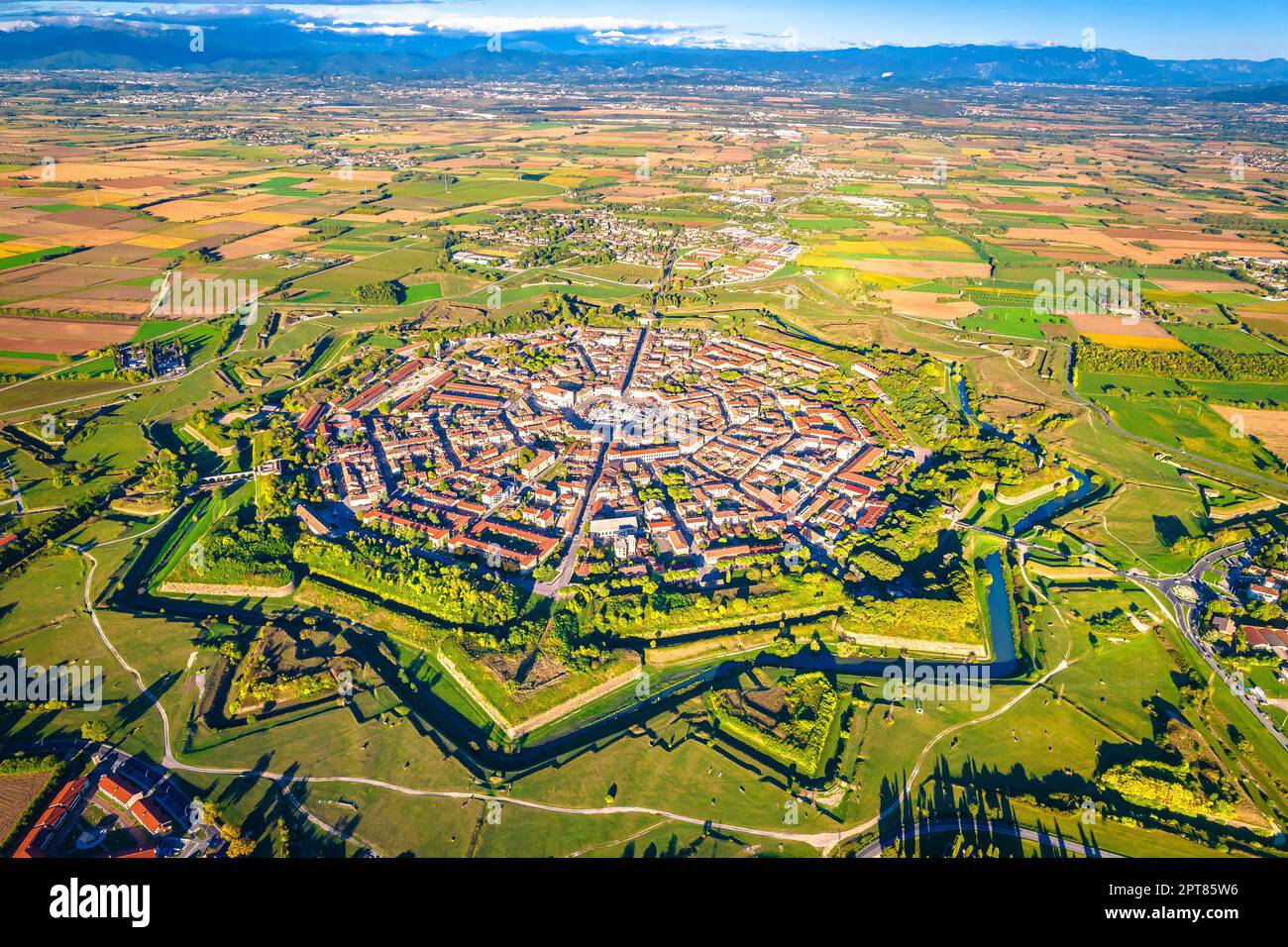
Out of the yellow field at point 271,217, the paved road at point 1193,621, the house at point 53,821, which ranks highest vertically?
the yellow field at point 271,217

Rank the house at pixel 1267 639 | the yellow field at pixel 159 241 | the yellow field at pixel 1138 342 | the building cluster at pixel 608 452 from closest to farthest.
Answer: the house at pixel 1267 639, the building cluster at pixel 608 452, the yellow field at pixel 1138 342, the yellow field at pixel 159 241

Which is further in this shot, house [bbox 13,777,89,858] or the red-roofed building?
the red-roofed building

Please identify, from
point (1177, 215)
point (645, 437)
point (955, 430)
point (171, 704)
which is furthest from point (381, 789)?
point (1177, 215)

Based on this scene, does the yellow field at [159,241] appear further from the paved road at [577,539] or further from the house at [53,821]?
the house at [53,821]

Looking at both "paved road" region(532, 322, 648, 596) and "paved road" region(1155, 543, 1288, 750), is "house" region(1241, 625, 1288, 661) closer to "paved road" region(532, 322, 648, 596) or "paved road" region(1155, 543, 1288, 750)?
"paved road" region(1155, 543, 1288, 750)

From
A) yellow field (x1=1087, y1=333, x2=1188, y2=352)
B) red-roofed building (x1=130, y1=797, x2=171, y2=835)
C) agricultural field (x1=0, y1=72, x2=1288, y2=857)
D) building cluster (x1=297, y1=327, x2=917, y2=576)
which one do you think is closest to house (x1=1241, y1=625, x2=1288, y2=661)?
agricultural field (x1=0, y1=72, x2=1288, y2=857)

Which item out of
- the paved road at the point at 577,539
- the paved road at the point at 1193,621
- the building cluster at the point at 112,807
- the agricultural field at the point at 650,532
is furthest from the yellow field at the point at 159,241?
the paved road at the point at 1193,621

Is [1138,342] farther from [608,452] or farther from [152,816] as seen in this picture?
[152,816]

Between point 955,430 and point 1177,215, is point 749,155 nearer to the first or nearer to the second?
point 1177,215
